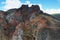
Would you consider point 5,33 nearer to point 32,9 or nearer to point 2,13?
point 2,13

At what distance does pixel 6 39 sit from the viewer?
62.4 m

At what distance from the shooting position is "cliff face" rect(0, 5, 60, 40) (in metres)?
44.1

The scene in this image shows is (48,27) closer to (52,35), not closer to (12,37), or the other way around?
(52,35)

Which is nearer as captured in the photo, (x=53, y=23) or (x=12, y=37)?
(x=53, y=23)

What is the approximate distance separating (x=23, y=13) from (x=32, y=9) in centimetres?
433

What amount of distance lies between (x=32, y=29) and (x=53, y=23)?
7092 mm

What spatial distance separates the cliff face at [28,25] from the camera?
145ft

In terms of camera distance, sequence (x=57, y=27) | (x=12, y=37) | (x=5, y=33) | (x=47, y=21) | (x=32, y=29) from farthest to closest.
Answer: (x=5, y=33)
(x=12, y=37)
(x=32, y=29)
(x=47, y=21)
(x=57, y=27)

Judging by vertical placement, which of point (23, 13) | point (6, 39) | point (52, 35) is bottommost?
point (6, 39)

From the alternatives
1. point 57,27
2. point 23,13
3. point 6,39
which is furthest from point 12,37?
point 57,27

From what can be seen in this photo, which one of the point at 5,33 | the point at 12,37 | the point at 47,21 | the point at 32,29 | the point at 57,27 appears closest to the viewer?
the point at 57,27

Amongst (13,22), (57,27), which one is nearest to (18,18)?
(13,22)

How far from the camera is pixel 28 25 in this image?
54031mm

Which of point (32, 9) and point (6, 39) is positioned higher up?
point (32, 9)
